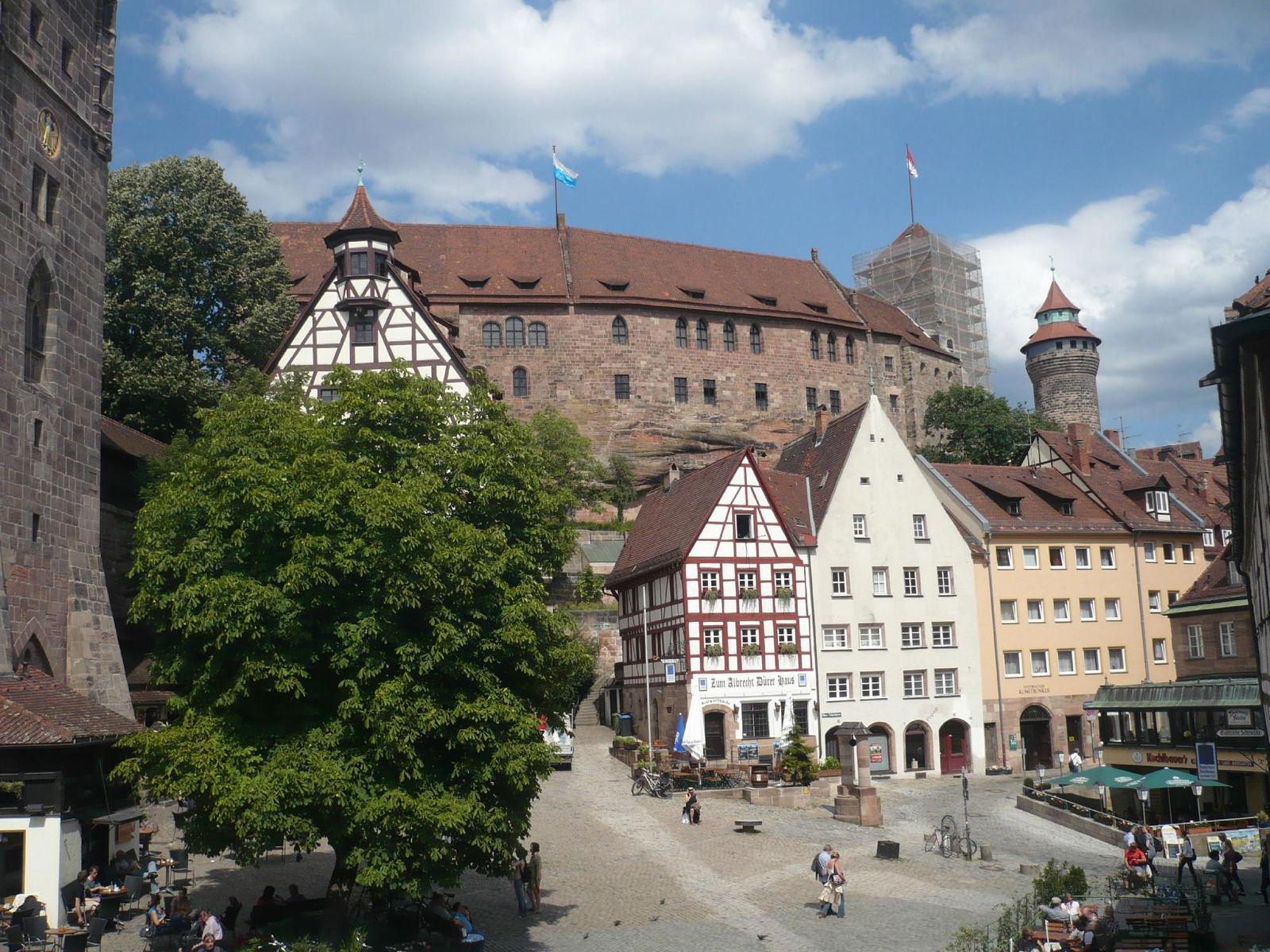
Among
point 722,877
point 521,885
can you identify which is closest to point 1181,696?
point 722,877

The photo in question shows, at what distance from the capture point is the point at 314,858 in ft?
91.5

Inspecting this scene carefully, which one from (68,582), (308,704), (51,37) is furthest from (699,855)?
(51,37)

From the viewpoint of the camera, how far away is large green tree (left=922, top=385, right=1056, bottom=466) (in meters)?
71.9

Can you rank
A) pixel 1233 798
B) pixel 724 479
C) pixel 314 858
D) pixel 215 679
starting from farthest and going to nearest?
pixel 724 479 → pixel 1233 798 → pixel 314 858 → pixel 215 679

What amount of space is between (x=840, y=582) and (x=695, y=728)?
7863 millimetres

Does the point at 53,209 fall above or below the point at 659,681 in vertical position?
above

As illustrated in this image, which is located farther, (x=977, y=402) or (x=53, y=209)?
(x=977, y=402)

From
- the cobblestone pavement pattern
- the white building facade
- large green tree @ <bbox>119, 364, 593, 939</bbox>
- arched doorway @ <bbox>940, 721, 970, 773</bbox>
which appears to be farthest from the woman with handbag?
arched doorway @ <bbox>940, 721, 970, 773</bbox>

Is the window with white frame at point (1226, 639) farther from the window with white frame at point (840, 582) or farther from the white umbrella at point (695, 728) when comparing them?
the white umbrella at point (695, 728)

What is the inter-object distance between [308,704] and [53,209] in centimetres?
1440

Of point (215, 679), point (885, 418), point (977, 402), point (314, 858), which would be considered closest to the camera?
point (215, 679)

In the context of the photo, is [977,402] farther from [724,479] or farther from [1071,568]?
[724,479]

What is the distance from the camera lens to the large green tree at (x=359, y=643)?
19.4 meters

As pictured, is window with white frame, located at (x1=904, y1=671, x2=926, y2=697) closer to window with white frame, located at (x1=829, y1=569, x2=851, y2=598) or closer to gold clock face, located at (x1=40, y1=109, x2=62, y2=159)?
window with white frame, located at (x1=829, y1=569, x2=851, y2=598)
